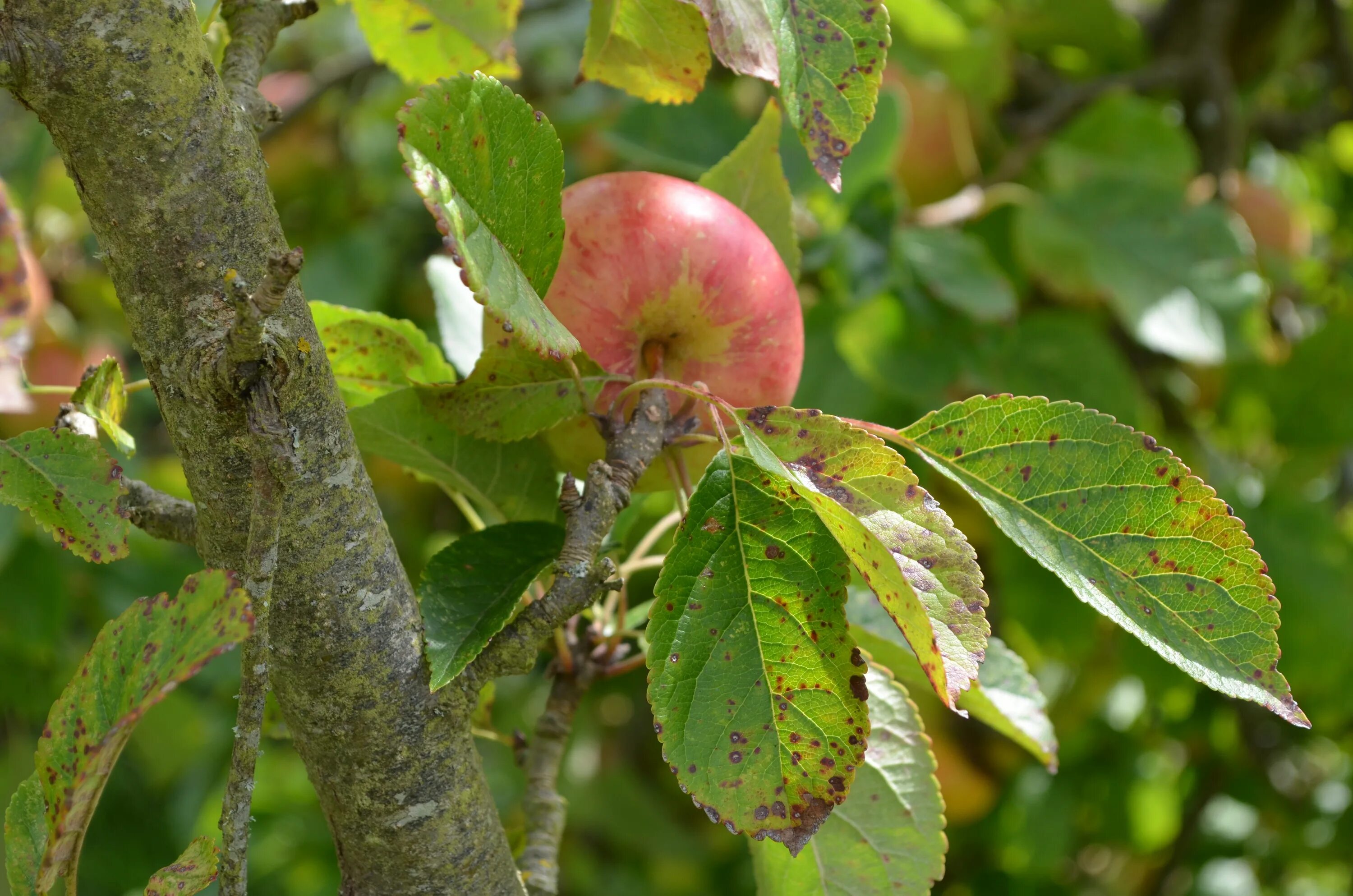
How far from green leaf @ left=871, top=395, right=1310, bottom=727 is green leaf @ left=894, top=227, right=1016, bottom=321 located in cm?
59

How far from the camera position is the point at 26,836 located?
40 centimetres

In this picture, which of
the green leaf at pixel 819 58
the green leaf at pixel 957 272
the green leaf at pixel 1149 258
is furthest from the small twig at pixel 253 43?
the green leaf at pixel 1149 258

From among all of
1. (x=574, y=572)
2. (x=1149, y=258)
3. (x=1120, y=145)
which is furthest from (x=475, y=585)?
(x=1120, y=145)

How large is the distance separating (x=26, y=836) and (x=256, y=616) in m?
0.14

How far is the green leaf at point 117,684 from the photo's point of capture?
0.34m

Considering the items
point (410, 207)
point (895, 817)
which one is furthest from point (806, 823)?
point (410, 207)

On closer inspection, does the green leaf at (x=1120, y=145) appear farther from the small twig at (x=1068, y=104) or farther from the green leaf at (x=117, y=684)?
the green leaf at (x=117, y=684)

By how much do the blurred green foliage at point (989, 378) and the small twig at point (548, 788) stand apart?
0.26 m

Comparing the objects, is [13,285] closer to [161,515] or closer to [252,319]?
[161,515]

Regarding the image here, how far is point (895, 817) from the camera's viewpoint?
546 millimetres

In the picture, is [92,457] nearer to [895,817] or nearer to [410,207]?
[895,817]

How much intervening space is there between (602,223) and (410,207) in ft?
4.21

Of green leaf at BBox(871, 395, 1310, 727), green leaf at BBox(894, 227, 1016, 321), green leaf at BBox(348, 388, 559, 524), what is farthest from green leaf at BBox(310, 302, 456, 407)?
green leaf at BBox(894, 227, 1016, 321)

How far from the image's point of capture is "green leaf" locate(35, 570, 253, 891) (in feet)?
1.13
